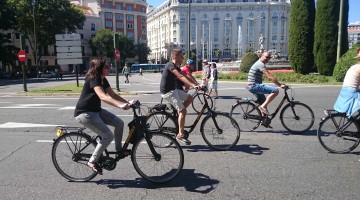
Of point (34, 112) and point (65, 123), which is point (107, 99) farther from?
point (34, 112)

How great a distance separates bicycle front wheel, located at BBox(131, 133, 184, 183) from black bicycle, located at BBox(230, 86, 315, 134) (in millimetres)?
3224

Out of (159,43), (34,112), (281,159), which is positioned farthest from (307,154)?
(159,43)

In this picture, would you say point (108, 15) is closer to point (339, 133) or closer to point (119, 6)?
point (119, 6)

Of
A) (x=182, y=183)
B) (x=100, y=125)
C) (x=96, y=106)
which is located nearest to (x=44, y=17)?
(x=96, y=106)

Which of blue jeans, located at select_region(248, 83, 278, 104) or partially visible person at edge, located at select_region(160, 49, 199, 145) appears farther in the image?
blue jeans, located at select_region(248, 83, 278, 104)

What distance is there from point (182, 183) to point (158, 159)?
19.1 inches

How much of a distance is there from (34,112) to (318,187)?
9913mm

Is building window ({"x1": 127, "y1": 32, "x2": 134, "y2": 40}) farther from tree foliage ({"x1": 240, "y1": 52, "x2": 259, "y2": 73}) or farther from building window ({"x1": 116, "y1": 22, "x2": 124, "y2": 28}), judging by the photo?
tree foliage ({"x1": 240, "y1": 52, "x2": 259, "y2": 73})

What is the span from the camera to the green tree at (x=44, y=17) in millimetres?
54106

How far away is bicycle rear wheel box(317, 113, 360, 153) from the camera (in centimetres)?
565

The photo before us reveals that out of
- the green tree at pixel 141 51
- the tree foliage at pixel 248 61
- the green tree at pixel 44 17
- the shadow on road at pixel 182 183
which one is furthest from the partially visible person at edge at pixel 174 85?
the green tree at pixel 141 51

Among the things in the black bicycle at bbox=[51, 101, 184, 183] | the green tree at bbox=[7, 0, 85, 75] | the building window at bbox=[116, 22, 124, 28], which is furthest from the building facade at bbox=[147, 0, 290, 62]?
the black bicycle at bbox=[51, 101, 184, 183]

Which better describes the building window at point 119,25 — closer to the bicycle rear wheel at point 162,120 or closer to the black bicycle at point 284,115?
the black bicycle at point 284,115

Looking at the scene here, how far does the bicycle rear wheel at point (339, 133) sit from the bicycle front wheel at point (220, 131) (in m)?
1.59
